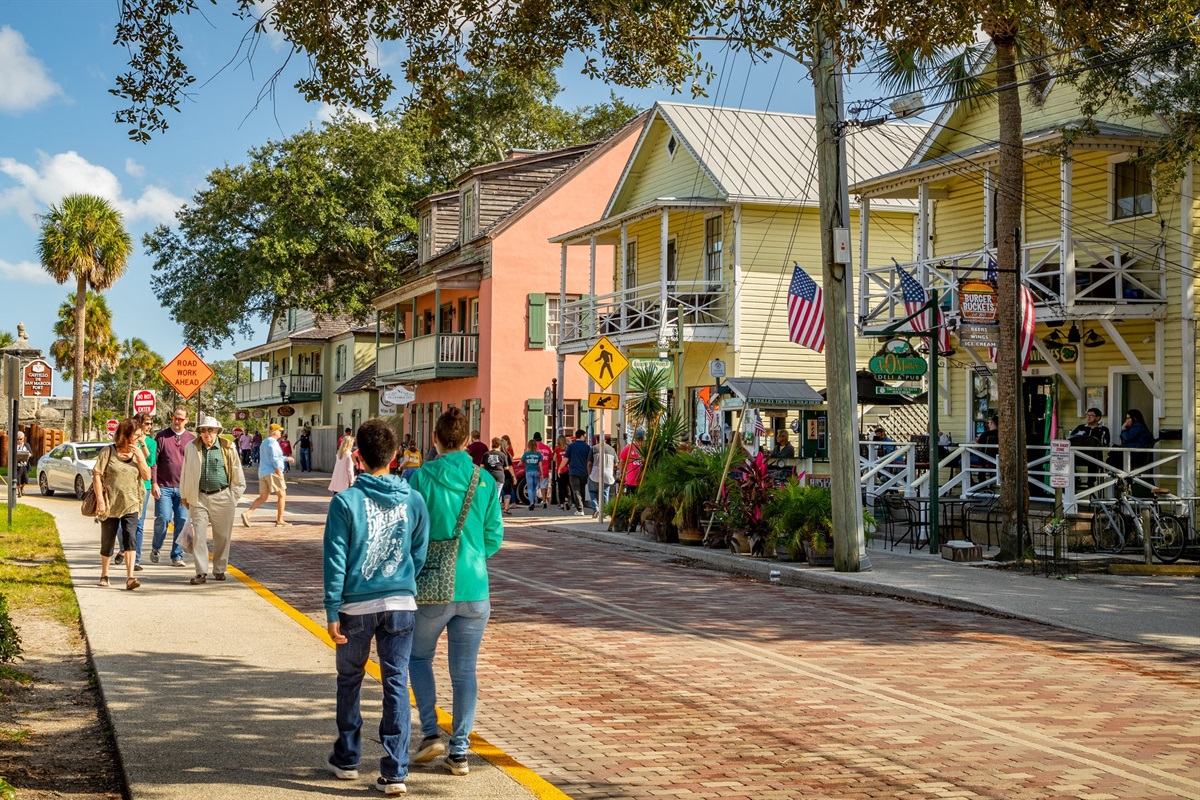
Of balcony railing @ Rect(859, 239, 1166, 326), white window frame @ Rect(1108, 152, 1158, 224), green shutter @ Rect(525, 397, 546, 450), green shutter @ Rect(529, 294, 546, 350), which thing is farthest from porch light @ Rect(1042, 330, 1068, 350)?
green shutter @ Rect(529, 294, 546, 350)

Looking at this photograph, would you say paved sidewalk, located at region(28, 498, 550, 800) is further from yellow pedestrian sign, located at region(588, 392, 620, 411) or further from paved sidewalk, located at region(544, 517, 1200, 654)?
yellow pedestrian sign, located at region(588, 392, 620, 411)

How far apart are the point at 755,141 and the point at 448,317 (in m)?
17.1

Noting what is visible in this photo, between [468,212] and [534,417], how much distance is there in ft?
24.9

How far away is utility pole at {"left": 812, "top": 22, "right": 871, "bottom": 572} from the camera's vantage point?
16453 mm

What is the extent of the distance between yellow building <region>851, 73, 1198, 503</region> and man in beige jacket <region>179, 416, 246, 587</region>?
34.5 feet

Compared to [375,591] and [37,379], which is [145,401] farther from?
[375,591]

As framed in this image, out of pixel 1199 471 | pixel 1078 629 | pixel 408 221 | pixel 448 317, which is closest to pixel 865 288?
pixel 1199 471

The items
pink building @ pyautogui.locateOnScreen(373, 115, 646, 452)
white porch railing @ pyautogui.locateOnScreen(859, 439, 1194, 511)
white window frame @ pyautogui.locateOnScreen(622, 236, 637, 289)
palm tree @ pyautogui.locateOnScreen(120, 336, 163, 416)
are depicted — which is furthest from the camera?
palm tree @ pyautogui.locateOnScreen(120, 336, 163, 416)

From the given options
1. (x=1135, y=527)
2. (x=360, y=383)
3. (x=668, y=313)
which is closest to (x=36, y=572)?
(x=1135, y=527)

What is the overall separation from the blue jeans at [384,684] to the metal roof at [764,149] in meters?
24.6

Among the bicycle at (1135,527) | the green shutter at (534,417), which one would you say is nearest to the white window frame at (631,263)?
the green shutter at (534,417)

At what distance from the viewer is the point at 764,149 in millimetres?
32625

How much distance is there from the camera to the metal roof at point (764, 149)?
30.7 metres

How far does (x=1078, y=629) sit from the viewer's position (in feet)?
40.1
